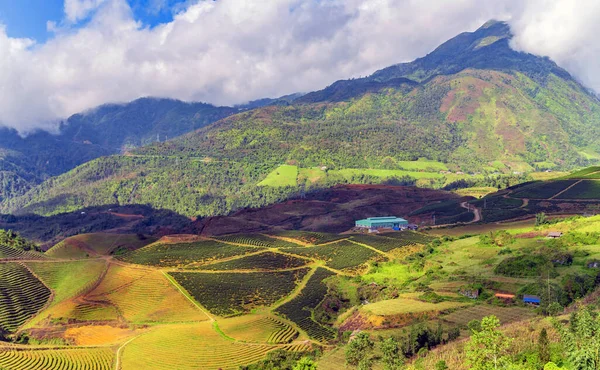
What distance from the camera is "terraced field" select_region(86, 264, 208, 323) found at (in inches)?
2453

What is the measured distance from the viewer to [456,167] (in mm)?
196000

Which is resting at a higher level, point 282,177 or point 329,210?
point 282,177

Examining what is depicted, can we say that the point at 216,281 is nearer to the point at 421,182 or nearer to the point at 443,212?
the point at 443,212

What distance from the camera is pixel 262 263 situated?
80.4 metres

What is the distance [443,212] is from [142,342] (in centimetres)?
8403

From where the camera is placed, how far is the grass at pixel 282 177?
171913 mm

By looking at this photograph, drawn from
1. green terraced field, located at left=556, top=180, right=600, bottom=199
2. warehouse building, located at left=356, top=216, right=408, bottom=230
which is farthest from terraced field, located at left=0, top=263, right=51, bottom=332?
green terraced field, located at left=556, top=180, right=600, bottom=199

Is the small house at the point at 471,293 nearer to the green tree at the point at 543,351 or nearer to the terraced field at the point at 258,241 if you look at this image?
the green tree at the point at 543,351

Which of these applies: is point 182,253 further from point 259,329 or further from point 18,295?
point 259,329

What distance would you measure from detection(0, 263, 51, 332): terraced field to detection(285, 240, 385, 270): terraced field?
38.6 m

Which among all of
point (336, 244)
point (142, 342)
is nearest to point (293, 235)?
point (336, 244)

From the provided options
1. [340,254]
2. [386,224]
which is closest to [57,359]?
[340,254]

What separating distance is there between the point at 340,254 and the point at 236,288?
22371 millimetres

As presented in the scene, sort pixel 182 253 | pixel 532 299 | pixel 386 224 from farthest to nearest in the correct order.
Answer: pixel 386 224
pixel 182 253
pixel 532 299
